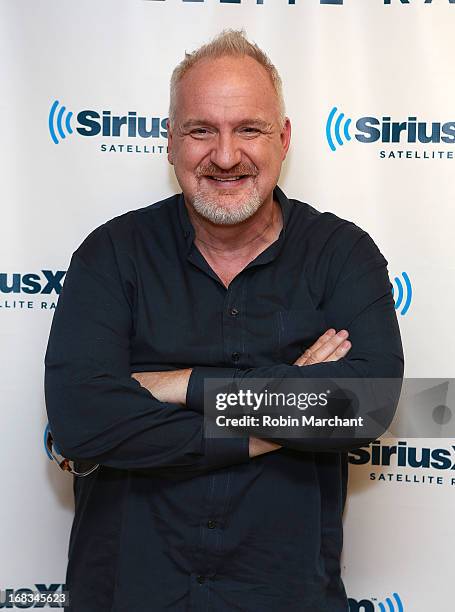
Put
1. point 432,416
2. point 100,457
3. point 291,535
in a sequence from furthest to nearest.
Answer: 1. point 432,416
2. point 291,535
3. point 100,457

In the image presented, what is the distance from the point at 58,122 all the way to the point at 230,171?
0.63 meters

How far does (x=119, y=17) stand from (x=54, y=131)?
1.12 feet

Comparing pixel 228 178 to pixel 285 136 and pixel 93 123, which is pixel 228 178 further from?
pixel 93 123

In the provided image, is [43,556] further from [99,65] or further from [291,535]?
[99,65]

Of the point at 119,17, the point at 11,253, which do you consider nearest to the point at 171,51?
the point at 119,17

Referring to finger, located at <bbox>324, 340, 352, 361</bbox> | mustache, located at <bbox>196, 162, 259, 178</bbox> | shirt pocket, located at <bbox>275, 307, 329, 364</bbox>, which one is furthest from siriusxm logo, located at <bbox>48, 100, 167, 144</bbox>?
finger, located at <bbox>324, 340, 352, 361</bbox>

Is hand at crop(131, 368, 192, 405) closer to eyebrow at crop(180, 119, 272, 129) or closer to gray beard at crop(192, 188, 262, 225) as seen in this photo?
gray beard at crop(192, 188, 262, 225)

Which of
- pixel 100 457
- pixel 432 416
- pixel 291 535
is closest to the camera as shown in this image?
pixel 100 457

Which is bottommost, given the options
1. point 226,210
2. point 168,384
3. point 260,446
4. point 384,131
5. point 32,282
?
point 260,446

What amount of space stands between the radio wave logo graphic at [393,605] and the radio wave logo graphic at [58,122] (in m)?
1.48

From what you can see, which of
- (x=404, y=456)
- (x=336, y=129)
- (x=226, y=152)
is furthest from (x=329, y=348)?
(x=336, y=129)

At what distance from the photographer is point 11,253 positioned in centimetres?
213

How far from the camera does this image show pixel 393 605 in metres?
2.14

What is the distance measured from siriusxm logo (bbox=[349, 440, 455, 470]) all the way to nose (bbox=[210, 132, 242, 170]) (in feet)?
2.88
